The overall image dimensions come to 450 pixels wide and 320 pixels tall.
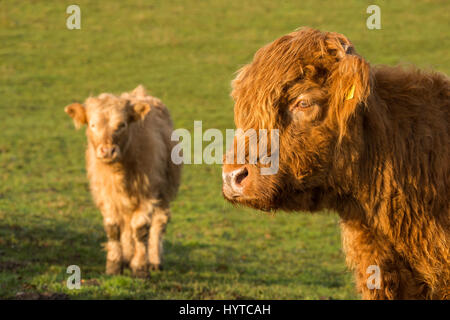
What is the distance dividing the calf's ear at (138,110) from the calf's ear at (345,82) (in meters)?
6.33

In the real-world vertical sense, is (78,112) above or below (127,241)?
above

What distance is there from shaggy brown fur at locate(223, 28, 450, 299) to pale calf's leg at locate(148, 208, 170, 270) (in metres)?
6.45

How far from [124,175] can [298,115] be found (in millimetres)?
6327

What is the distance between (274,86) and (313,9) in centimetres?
3804

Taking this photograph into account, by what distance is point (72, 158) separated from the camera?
20.5 meters

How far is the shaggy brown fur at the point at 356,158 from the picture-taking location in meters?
3.66

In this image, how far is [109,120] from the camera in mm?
9391

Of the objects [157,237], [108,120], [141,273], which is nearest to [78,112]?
[108,120]

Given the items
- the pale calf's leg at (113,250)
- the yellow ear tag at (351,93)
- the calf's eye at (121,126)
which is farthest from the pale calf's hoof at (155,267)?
the yellow ear tag at (351,93)

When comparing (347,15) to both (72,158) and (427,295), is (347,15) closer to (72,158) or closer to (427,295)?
(72,158)

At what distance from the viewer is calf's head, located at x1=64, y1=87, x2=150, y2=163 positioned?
9.20m

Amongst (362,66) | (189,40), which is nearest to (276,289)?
(362,66)

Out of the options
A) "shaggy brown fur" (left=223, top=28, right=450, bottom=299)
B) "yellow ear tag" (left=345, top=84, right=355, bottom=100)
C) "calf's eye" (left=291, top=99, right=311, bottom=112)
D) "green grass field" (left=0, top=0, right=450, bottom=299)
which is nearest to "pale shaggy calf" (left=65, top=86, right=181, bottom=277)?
"green grass field" (left=0, top=0, right=450, bottom=299)

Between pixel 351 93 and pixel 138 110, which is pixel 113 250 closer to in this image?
pixel 138 110
